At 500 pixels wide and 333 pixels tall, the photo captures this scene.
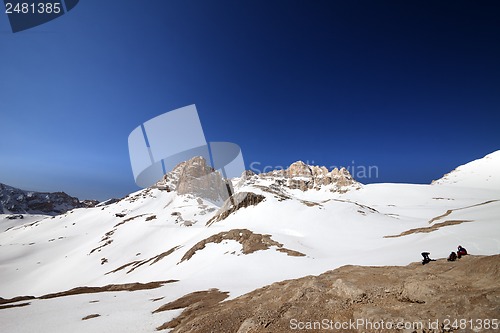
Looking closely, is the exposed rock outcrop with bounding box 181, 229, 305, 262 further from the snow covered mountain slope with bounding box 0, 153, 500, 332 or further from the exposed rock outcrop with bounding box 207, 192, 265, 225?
the exposed rock outcrop with bounding box 207, 192, 265, 225

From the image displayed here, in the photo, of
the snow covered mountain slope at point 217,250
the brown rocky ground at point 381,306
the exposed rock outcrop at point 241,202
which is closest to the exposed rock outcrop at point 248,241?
the snow covered mountain slope at point 217,250

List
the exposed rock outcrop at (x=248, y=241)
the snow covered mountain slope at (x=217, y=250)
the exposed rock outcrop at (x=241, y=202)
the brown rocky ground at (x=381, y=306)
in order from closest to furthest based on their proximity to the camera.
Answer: the brown rocky ground at (x=381, y=306) < the snow covered mountain slope at (x=217, y=250) < the exposed rock outcrop at (x=248, y=241) < the exposed rock outcrop at (x=241, y=202)

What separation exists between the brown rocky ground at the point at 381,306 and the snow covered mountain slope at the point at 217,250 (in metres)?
7.82

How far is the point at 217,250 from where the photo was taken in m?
48.8

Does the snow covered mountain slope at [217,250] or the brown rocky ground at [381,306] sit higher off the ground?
the brown rocky ground at [381,306]

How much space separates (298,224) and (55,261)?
367 feet

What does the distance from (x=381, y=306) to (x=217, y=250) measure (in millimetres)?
41702

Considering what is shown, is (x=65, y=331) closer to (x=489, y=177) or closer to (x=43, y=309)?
(x=43, y=309)

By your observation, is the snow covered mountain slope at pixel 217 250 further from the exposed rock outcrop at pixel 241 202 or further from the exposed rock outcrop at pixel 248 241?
the exposed rock outcrop at pixel 241 202

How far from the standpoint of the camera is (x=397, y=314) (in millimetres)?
9344

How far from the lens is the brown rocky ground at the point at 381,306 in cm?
822

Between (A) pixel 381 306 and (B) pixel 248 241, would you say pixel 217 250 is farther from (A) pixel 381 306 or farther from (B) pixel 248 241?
(A) pixel 381 306

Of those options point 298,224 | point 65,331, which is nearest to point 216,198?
point 298,224

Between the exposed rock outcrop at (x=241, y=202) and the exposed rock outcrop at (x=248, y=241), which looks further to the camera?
the exposed rock outcrop at (x=241, y=202)
